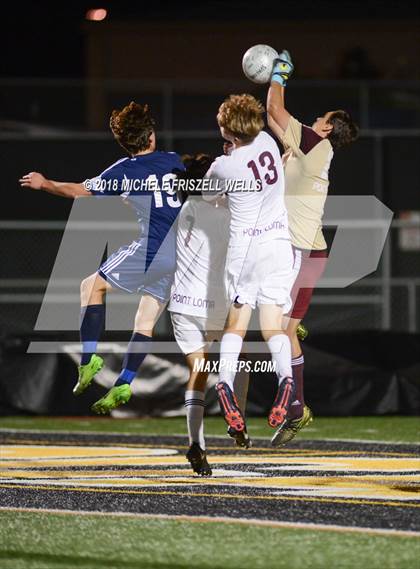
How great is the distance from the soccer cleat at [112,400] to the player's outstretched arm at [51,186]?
4.12ft

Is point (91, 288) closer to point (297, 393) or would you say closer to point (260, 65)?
point (297, 393)

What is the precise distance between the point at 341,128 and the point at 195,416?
210cm

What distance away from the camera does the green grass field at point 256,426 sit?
1284 cm

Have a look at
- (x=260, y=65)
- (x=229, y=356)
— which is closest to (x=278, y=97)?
(x=260, y=65)

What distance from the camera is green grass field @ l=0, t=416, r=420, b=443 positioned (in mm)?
12844

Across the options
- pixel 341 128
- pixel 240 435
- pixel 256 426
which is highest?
pixel 341 128

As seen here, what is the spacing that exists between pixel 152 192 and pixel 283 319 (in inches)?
48.0

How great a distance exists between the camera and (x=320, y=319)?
1873 centimetres

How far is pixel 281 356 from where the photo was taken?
8.46 m

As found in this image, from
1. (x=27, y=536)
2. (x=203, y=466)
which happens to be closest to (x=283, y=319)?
(x=203, y=466)

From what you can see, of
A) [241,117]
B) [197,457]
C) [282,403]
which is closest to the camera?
[282,403]

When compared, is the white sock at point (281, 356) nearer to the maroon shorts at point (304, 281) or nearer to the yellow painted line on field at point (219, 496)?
the maroon shorts at point (304, 281)

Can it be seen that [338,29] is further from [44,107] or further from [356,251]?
[356,251]

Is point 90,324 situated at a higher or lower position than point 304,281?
lower
